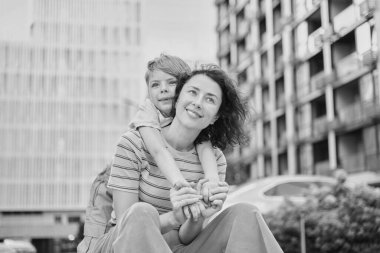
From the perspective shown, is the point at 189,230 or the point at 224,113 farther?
the point at 224,113

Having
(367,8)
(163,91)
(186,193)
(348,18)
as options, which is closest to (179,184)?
(186,193)

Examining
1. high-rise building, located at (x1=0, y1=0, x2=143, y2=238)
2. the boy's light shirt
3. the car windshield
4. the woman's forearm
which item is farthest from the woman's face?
high-rise building, located at (x1=0, y1=0, x2=143, y2=238)

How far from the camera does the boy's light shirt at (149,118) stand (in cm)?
212

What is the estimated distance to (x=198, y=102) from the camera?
2041 mm

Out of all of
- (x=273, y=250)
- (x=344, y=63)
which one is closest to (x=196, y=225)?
(x=273, y=250)

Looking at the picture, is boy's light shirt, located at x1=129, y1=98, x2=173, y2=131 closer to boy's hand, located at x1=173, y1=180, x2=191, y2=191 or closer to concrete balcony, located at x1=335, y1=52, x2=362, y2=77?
boy's hand, located at x1=173, y1=180, x2=191, y2=191

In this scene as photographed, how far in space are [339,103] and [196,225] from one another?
21.2 metres

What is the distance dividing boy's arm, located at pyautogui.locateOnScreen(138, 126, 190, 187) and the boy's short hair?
0.33m

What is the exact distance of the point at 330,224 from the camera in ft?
16.5

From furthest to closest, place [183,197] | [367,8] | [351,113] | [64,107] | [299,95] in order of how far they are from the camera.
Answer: [64,107] < [299,95] < [351,113] < [367,8] < [183,197]

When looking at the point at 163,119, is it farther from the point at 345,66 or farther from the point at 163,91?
the point at 345,66

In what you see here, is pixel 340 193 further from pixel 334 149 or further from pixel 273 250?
pixel 334 149

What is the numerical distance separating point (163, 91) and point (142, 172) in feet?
1.39

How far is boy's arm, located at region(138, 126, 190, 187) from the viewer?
186 cm
